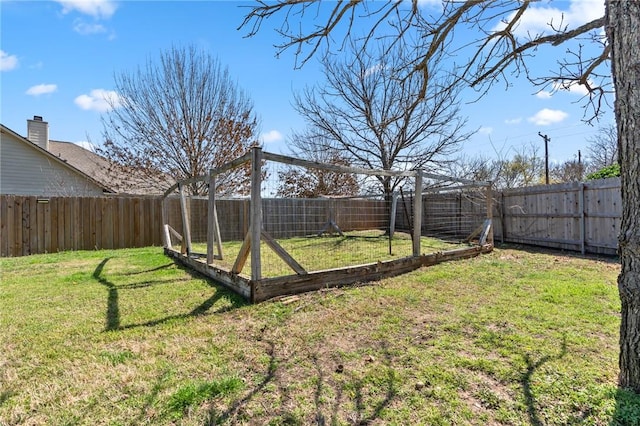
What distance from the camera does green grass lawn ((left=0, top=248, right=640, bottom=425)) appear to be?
1667 mm

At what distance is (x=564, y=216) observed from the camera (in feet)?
23.5

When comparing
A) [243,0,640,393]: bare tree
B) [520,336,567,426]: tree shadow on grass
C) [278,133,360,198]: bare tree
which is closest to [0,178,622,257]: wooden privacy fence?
[278,133,360,198]: bare tree

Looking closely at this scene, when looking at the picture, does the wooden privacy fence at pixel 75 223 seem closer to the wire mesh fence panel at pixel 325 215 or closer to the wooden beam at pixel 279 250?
the wire mesh fence panel at pixel 325 215

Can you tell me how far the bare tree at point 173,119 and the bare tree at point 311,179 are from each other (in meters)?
2.78

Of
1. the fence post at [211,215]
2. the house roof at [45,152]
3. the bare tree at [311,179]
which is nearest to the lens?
the fence post at [211,215]

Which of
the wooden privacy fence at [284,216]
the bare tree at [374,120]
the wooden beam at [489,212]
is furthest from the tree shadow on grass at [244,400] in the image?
the bare tree at [374,120]

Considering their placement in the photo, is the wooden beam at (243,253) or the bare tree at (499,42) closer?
the bare tree at (499,42)

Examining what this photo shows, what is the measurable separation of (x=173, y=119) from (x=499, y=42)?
1103cm

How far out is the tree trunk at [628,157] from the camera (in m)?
1.64

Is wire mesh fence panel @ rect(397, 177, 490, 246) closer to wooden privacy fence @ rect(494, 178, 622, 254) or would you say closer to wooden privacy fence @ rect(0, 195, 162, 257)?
wooden privacy fence @ rect(494, 178, 622, 254)

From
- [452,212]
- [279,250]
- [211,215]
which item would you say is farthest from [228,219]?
[452,212]

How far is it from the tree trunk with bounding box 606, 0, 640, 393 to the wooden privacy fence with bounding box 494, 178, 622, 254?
488 centimetres

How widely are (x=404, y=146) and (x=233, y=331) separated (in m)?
9.72

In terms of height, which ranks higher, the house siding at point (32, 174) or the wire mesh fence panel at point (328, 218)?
the house siding at point (32, 174)
